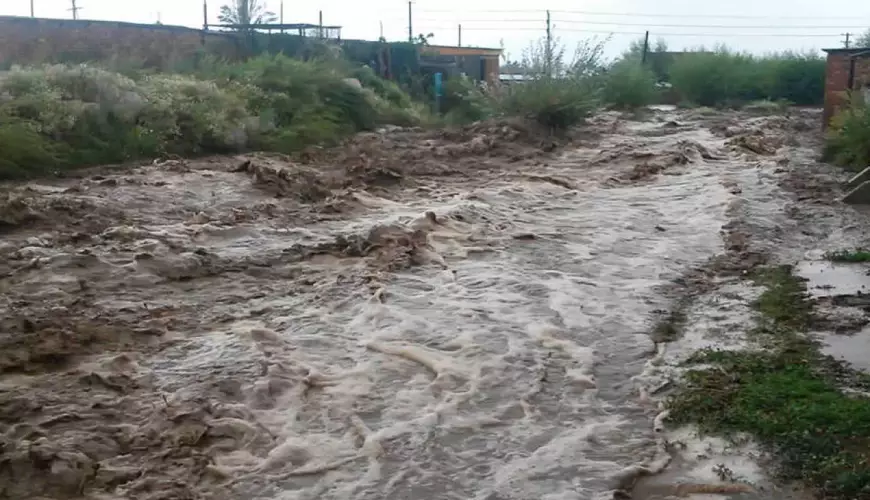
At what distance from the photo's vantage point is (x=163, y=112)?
14.2m

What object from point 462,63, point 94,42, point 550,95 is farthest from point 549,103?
point 462,63

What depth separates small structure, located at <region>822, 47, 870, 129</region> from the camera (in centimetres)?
1864

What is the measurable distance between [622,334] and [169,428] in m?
3.30

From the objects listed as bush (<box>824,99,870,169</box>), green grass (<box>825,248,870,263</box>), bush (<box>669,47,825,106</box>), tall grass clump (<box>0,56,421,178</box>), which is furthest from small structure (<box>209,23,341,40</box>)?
green grass (<box>825,248,870,263</box>)

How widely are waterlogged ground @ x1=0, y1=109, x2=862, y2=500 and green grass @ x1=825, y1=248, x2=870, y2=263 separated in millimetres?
657

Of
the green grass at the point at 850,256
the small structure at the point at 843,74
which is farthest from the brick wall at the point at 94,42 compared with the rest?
the small structure at the point at 843,74

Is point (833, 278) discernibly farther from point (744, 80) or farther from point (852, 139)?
point (744, 80)

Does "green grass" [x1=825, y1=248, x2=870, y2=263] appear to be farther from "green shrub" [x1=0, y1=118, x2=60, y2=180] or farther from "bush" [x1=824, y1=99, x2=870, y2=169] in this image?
"green shrub" [x1=0, y1=118, x2=60, y2=180]

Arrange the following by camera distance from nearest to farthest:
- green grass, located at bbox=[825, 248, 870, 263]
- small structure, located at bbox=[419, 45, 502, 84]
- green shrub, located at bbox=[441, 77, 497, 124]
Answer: green grass, located at bbox=[825, 248, 870, 263], green shrub, located at bbox=[441, 77, 497, 124], small structure, located at bbox=[419, 45, 502, 84]

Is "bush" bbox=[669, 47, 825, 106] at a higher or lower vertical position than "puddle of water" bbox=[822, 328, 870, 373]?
higher

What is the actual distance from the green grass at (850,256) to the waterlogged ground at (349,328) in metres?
0.66

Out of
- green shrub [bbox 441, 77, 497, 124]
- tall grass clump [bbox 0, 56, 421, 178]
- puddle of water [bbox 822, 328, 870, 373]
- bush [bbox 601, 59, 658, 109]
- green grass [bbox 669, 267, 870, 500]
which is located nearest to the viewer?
green grass [bbox 669, 267, 870, 500]

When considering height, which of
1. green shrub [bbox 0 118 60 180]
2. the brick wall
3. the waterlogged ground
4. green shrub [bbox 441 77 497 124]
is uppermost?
the brick wall

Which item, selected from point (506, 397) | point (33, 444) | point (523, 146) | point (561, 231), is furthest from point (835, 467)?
point (523, 146)
